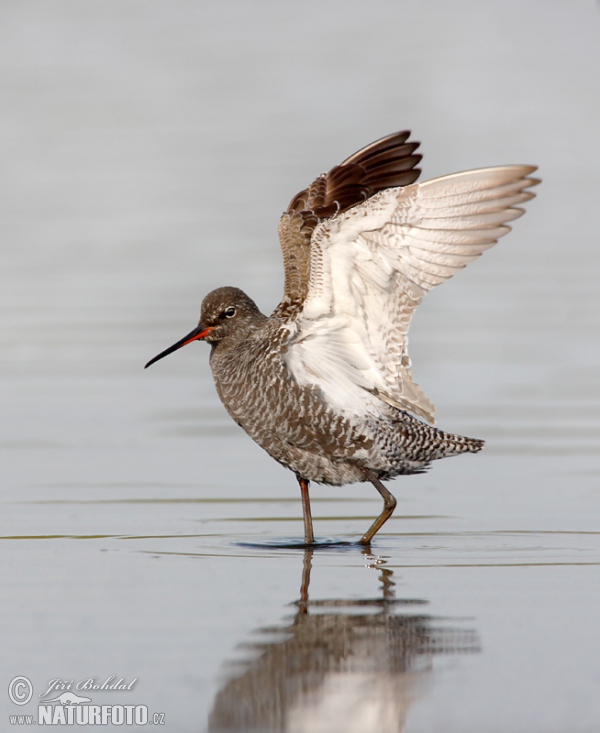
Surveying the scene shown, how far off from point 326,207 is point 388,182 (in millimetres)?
525

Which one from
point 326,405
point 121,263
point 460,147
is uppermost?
point 460,147

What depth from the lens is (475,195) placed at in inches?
304

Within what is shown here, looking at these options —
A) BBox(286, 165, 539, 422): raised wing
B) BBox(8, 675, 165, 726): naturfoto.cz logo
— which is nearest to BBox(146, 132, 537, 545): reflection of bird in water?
BBox(286, 165, 539, 422): raised wing

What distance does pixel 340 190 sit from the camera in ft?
28.0

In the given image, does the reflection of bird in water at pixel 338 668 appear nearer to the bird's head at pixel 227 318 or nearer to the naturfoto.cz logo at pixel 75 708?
the naturfoto.cz logo at pixel 75 708

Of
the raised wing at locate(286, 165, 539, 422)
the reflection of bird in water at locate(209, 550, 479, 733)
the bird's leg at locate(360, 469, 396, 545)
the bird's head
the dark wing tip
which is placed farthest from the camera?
the bird's head

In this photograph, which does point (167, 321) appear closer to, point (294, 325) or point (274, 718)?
point (294, 325)

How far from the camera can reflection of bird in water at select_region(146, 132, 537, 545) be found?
7.68 meters

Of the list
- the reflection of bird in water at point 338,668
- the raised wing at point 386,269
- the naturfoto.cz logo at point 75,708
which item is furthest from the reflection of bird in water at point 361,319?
the naturfoto.cz logo at point 75,708

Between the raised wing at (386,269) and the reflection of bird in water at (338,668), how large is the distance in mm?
2026

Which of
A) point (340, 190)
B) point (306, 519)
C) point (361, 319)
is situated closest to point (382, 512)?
point (306, 519)

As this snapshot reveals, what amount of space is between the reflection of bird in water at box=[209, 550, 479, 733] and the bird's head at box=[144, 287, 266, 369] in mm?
2832

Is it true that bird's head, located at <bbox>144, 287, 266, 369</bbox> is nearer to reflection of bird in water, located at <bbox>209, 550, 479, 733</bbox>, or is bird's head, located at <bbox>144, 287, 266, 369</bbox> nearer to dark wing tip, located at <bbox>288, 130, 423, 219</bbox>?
dark wing tip, located at <bbox>288, 130, 423, 219</bbox>

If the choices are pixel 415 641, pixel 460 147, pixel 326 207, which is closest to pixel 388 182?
pixel 326 207
